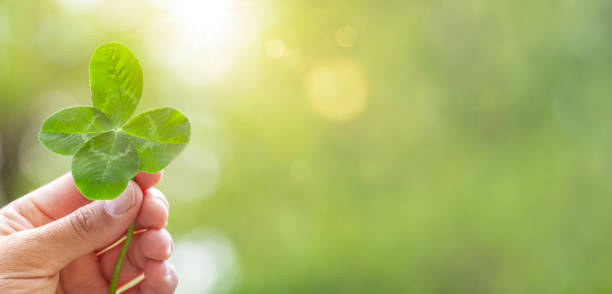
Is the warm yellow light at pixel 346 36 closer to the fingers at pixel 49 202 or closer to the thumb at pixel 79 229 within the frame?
the fingers at pixel 49 202

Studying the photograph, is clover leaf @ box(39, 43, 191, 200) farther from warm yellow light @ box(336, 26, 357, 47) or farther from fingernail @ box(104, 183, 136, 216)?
warm yellow light @ box(336, 26, 357, 47)

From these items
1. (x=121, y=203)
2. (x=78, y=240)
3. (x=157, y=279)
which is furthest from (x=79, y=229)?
(x=157, y=279)

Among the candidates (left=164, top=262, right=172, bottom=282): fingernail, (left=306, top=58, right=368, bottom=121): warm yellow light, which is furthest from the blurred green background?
(left=164, top=262, right=172, bottom=282): fingernail

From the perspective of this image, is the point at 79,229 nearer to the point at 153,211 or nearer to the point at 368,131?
the point at 153,211

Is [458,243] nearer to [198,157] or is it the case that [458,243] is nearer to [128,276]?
[198,157]

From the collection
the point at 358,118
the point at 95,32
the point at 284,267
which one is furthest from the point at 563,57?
the point at 95,32
